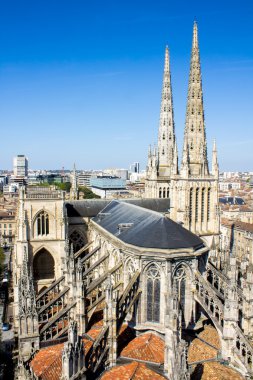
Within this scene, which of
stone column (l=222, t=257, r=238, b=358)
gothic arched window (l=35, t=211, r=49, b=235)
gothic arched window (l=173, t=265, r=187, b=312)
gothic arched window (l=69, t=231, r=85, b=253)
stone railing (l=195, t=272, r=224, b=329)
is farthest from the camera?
gothic arched window (l=69, t=231, r=85, b=253)

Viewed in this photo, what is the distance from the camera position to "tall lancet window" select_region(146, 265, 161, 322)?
89.0 feet

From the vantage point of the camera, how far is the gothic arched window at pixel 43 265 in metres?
42.6

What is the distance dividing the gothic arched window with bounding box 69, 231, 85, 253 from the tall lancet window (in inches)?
874

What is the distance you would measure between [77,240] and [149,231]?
2081 centimetres

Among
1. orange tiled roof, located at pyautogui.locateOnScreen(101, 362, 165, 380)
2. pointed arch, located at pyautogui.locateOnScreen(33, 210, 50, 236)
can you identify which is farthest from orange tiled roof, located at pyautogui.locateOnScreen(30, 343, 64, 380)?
pointed arch, located at pyautogui.locateOnScreen(33, 210, 50, 236)

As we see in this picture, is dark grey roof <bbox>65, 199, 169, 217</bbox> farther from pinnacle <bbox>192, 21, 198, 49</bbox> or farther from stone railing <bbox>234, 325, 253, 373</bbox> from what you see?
stone railing <bbox>234, 325, 253, 373</bbox>

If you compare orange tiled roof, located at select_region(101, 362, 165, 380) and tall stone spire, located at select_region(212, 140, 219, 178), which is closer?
orange tiled roof, located at select_region(101, 362, 165, 380)

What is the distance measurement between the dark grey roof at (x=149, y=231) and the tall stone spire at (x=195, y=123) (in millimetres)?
9793

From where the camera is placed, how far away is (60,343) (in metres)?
27.7

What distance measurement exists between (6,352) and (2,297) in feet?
61.4

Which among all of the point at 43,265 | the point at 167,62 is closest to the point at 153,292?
the point at 43,265

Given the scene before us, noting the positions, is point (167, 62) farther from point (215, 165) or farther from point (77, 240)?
point (77, 240)

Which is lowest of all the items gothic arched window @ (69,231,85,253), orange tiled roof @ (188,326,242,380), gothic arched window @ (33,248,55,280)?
orange tiled roof @ (188,326,242,380)

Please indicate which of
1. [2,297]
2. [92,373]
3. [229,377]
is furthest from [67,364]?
[2,297]
